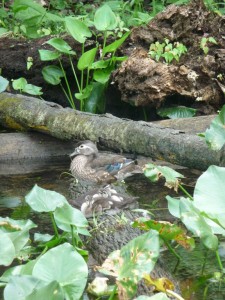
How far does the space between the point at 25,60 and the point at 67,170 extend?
2133mm

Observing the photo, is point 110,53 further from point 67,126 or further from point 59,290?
point 59,290

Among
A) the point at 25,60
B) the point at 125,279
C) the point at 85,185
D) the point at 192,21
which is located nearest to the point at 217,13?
the point at 192,21

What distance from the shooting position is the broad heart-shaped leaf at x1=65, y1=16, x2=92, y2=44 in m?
9.35

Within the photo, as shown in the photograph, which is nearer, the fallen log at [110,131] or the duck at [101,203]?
the duck at [101,203]

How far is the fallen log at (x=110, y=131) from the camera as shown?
23.5 ft

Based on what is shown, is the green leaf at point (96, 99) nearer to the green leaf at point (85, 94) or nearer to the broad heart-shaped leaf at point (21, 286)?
the green leaf at point (85, 94)

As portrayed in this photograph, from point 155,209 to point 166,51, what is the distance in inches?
120

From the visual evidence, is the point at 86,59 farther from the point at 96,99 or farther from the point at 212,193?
the point at 212,193

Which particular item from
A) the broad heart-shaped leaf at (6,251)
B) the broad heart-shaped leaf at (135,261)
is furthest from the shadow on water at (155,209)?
the broad heart-shaped leaf at (6,251)

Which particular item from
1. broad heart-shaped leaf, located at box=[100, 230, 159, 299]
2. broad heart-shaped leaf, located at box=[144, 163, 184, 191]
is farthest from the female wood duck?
broad heart-shaped leaf, located at box=[100, 230, 159, 299]

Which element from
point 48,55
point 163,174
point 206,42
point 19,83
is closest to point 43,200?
point 163,174

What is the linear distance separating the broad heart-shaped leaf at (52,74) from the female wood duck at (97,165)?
1.50m

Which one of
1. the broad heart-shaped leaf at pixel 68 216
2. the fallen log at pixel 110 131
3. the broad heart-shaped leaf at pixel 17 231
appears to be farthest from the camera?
the fallen log at pixel 110 131

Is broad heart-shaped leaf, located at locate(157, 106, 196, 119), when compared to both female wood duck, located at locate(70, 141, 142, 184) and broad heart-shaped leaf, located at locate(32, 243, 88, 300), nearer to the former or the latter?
female wood duck, located at locate(70, 141, 142, 184)
